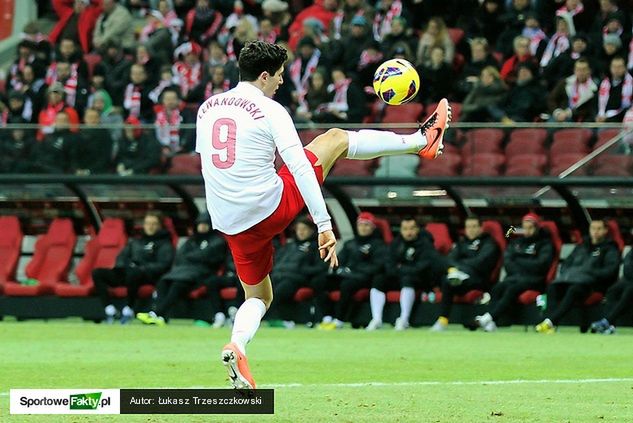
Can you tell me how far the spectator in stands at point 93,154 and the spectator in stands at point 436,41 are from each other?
4.87m

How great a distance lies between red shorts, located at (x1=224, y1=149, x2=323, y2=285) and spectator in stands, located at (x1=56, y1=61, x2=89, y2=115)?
46.3 feet

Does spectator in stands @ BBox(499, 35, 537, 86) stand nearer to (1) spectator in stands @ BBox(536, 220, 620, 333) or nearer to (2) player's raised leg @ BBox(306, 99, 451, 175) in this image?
(1) spectator in stands @ BBox(536, 220, 620, 333)

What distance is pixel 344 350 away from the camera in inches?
554

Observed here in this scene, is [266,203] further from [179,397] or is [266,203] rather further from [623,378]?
[623,378]

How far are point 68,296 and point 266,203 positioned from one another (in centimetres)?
1170

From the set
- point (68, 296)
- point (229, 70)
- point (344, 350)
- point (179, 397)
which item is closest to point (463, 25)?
point (229, 70)

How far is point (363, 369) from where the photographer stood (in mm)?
11914

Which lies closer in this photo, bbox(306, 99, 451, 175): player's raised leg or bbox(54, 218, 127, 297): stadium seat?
bbox(306, 99, 451, 175): player's raised leg

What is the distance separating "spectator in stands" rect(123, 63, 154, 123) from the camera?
22.2 metres

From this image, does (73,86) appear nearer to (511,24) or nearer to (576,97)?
(511,24)

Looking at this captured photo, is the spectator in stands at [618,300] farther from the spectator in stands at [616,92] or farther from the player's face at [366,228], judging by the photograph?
the player's face at [366,228]

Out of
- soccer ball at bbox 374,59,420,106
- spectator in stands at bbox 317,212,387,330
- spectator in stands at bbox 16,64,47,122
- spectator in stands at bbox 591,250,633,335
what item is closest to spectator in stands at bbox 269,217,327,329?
spectator in stands at bbox 317,212,387,330

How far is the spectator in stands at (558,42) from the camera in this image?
20328 mm

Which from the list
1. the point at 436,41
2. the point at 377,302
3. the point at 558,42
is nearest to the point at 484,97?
the point at 558,42
